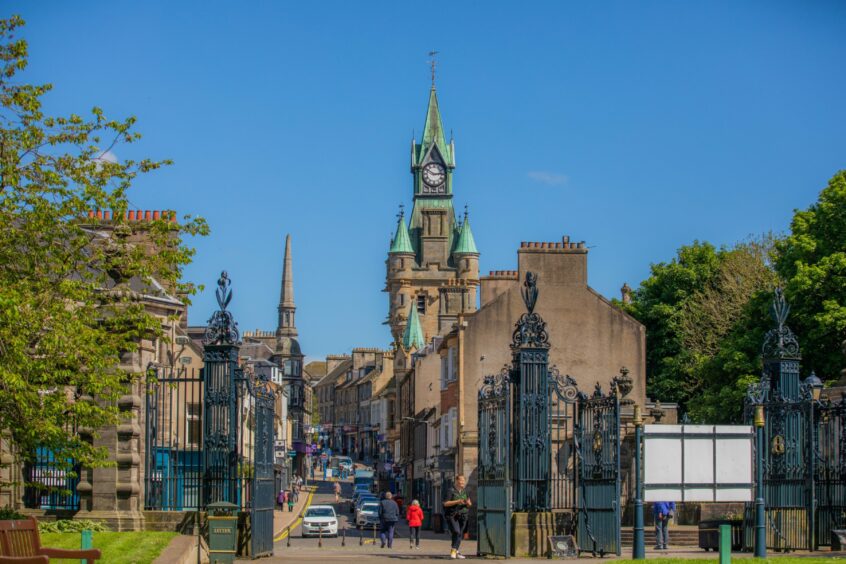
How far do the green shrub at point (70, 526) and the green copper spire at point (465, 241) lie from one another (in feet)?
566

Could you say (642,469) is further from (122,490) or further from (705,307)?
(705,307)

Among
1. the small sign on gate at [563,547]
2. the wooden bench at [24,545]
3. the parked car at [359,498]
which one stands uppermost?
the wooden bench at [24,545]

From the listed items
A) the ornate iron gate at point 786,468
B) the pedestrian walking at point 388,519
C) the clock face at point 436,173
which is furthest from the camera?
the clock face at point 436,173

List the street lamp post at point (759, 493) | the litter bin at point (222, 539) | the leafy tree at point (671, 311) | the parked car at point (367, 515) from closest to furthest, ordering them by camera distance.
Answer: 1. the litter bin at point (222, 539)
2. the street lamp post at point (759, 493)
3. the parked car at point (367, 515)
4. the leafy tree at point (671, 311)

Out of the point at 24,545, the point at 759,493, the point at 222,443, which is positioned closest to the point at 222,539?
the point at 222,443

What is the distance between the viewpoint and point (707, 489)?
24.2m

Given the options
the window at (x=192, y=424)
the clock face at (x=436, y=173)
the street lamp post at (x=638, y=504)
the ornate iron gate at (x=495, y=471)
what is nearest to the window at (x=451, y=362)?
the window at (x=192, y=424)

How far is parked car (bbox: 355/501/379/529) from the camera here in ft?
189

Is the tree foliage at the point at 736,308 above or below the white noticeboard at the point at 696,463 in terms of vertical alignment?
above

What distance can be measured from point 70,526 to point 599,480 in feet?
31.0

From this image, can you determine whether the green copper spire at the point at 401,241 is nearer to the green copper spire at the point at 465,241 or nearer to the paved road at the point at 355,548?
the green copper spire at the point at 465,241

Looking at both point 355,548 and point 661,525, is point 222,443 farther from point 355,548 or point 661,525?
point 355,548

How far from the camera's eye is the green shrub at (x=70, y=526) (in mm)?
23406

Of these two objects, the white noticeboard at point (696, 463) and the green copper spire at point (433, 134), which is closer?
the white noticeboard at point (696, 463)
